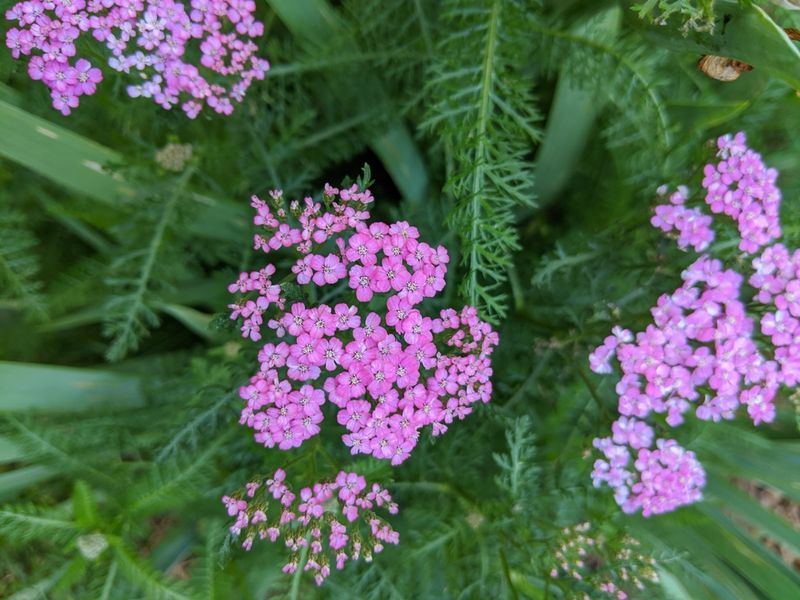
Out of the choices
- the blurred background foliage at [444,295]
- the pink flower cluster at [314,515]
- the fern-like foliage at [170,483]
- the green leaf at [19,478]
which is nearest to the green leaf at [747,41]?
the blurred background foliage at [444,295]

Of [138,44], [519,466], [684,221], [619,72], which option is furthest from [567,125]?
[138,44]

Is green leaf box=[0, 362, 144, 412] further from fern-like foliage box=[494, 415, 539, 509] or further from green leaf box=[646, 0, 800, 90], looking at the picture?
green leaf box=[646, 0, 800, 90]

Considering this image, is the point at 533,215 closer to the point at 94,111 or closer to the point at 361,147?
the point at 361,147

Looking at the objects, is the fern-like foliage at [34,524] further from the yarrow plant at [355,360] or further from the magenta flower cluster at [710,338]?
the magenta flower cluster at [710,338]

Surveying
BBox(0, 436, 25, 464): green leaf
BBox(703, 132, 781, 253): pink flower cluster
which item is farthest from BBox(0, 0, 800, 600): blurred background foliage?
BBox(703, 132, 781, 253): pink flower cluster

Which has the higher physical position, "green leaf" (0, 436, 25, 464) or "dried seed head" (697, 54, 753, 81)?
"dried seed head" (697, 54, 753, 81)

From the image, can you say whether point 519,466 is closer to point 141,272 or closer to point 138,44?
point 141,272

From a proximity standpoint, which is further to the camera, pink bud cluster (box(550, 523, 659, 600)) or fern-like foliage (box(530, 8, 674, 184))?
fern-like foliage (box(530, 8, 674, 184))
